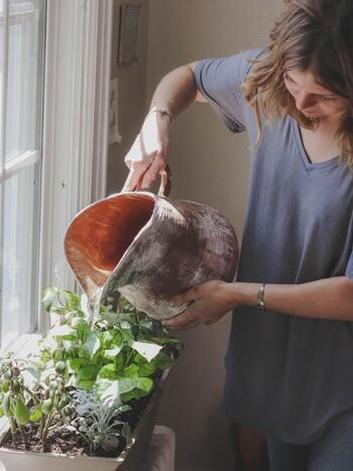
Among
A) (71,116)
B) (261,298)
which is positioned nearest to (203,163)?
(71,116)

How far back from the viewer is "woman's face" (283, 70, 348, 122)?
6.02 feet

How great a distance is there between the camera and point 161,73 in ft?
9.58

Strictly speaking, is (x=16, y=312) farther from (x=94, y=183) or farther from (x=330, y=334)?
(x=330, y=334)

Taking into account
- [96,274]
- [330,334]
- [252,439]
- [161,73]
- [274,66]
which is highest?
[274,66]

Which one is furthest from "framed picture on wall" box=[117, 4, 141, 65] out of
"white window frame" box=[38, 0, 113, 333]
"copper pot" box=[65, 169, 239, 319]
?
"copper pot" box=[65, 169, 239, 319]

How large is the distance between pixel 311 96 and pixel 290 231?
0.32m

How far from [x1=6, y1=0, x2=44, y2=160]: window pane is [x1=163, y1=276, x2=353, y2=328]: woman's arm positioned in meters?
0.48

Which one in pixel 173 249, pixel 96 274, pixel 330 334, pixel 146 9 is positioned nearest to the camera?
pixel 173 249

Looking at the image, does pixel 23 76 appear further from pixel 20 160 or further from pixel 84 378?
pixel 84 378

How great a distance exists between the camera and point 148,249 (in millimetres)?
1775

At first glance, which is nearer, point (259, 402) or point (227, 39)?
point (259, 402)

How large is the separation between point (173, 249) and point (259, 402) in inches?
21.0

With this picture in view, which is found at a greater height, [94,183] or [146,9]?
[146,9]

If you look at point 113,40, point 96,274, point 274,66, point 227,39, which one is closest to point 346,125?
point 274,66
